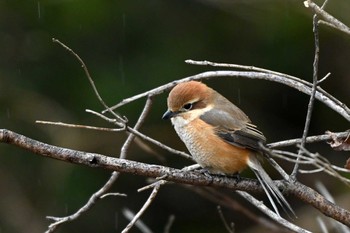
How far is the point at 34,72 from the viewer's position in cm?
731

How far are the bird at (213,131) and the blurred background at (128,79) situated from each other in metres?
2.68

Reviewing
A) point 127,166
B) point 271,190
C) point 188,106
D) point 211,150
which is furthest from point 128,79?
point 127,166

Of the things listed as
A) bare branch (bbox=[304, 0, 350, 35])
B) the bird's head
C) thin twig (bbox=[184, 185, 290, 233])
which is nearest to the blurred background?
thin twig (bbox=[184, 185, 290, 233])

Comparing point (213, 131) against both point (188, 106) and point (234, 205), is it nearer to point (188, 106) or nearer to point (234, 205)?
point (188, 106)

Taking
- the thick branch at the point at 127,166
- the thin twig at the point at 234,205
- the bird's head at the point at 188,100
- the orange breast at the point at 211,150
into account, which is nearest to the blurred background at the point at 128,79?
the thin twig at the point at 234,205

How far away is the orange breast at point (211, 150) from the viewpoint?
154 inches

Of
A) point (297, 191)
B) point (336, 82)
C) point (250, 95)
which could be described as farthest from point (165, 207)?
point (297, 191)

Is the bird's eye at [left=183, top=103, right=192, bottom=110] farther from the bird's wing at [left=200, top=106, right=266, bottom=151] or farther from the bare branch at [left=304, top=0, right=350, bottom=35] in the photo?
the bare branch at [left=304, top=0, right=350, bottom=35]

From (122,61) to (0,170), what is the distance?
146 centimetres

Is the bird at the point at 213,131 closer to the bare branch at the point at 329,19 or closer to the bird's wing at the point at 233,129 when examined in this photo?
the bird's wing at the point at 233,129

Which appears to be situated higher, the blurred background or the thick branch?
the thick branch

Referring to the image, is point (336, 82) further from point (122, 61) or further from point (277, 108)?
point (122, 61)

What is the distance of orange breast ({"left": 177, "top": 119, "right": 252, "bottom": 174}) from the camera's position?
392cm

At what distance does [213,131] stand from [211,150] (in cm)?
15
